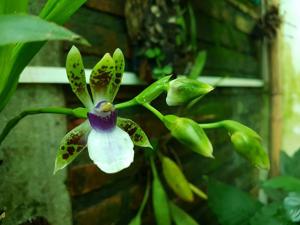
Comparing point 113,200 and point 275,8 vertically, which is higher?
point 275,8

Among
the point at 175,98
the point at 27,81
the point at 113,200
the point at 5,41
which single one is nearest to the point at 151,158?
the point at 113,200

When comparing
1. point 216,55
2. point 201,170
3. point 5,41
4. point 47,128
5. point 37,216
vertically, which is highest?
point 5,41

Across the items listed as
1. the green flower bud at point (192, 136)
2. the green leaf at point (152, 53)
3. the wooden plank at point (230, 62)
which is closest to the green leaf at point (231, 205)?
the green leaf at point (152, 53)

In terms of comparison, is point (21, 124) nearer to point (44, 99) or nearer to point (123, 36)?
point (44, 99)

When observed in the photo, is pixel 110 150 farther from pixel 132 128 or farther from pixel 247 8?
pixel 247 8

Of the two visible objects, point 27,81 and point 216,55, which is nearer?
point 27,81

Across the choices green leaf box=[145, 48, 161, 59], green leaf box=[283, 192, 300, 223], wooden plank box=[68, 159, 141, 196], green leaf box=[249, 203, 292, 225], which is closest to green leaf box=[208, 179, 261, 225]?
green leaf box=[249, 203, 292, 225]

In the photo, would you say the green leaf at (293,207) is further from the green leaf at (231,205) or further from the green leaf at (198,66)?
the green leaf at (198,66)
